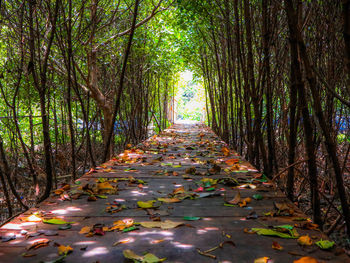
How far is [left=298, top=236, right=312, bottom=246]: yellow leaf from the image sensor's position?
1.29m

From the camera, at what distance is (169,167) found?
3.17m

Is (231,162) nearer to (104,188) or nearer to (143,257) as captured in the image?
(104,188)

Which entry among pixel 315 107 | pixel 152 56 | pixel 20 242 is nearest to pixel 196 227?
pixel 20 242

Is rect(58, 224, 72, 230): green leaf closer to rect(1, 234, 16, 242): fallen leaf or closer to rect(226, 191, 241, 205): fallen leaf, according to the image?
rect(1, 234, 16, 242): fallen leaf

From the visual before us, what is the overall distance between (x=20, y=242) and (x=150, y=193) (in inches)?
38.5

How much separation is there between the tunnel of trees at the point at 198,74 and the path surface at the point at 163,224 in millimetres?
437

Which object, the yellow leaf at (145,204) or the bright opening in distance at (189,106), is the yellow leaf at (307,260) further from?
the bright opening in distance at (189,106)

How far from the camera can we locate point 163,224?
155 cm

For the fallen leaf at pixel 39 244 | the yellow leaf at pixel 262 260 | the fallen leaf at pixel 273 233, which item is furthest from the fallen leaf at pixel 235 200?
the fallen leaf at pixel 39 244

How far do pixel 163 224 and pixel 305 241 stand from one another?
2.24 ft

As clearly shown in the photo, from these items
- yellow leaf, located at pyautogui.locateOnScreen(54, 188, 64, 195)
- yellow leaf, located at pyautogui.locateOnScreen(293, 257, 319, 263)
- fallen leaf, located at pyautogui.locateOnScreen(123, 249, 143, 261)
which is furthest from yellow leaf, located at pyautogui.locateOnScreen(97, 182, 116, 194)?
yellow leaf, located at pyautogui.locateOnScreen(293, 257, 319, 263)

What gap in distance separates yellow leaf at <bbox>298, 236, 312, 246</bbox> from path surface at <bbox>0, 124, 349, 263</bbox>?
22 millimetres

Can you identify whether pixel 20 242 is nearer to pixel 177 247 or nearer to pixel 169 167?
pixel 177 247

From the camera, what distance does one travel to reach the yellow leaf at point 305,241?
129 centimetres
